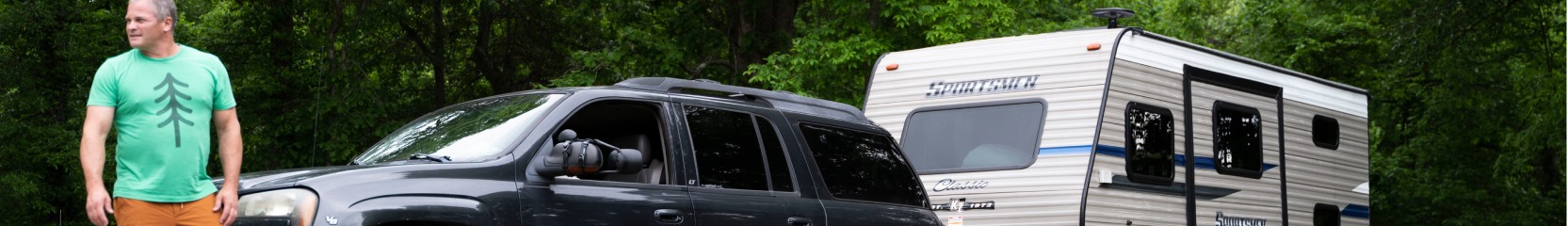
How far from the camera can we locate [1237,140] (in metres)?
12.0

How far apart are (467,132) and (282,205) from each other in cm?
114

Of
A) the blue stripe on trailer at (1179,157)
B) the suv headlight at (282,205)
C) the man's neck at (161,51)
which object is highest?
the man's neck at (161,51)

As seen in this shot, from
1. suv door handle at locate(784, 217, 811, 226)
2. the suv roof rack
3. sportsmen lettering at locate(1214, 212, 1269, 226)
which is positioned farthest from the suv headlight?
sportsmen lettering at locate(1214, 212, 1269, 226)

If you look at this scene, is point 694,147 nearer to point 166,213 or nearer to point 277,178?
point 277,178

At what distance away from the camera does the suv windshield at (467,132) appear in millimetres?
6129

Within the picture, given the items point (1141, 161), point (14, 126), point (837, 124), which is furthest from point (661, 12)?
point (837, 124)

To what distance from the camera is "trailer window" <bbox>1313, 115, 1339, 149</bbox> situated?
13367 mm

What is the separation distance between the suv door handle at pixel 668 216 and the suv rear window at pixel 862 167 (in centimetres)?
90

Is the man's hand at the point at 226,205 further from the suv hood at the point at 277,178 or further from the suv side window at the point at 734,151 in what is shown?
the suv side window at the point at 734,151

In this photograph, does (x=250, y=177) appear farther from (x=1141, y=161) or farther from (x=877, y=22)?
(x=877, y=22)

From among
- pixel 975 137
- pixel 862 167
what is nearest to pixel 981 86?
pixel 975 137

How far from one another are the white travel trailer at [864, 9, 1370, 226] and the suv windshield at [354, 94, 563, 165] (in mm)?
4602

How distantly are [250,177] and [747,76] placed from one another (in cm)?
1810

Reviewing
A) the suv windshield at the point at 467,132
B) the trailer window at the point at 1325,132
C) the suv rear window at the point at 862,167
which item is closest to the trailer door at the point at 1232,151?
the trailer window at the point at 1325,132
